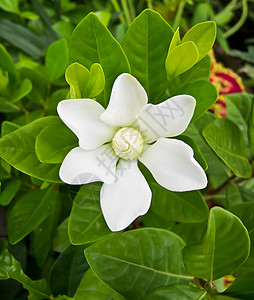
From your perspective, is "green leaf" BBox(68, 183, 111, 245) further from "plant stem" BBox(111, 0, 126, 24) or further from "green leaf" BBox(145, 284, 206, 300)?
"plant stem" BBox(111, 0, 126, 24)

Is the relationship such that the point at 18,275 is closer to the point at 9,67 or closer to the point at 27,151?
the point at 27,151

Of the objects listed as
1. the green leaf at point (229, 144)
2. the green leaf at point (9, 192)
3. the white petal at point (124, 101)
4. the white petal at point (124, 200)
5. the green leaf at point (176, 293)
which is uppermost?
the white petal at point (124, 101)

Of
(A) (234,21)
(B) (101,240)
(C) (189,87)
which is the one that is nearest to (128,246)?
(B) (101,240)

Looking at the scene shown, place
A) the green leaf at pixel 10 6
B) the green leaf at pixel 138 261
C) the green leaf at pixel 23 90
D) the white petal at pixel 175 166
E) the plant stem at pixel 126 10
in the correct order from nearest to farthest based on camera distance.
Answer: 1. the white petal at pixel 175 166
2. the green leaf at pixel 138 261
3. the green leaf at pixel 23 90
4. the green leaf at pixel 10 6
5. the plant stem at pixel 126 10

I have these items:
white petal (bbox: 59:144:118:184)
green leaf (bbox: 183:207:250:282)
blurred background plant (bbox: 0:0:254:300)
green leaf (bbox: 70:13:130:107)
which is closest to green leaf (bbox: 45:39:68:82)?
blurred background plant (bbox: 0:0:254:300)

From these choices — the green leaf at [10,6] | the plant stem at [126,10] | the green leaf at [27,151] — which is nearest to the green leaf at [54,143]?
the green leaf at [27,151]

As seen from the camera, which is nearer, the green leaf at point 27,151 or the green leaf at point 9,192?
the green leaf at point 27,151

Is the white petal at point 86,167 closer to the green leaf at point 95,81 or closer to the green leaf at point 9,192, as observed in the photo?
the green leaf at point 95,81
